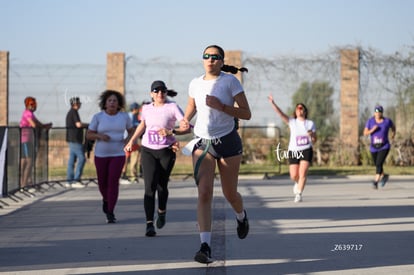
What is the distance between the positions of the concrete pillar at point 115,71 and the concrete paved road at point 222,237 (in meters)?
10.3

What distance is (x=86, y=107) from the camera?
Result: 28.3 meters

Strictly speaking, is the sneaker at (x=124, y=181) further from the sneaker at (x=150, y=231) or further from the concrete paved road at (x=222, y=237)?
the sneaker at (x=150, y=231)

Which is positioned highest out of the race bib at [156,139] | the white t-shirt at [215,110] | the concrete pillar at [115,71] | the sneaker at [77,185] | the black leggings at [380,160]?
the concrete pillar at [115,71]

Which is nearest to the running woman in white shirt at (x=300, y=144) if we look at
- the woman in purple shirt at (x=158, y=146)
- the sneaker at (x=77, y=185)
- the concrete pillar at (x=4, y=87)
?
the woman in purple shirt at (x=158, y=146)

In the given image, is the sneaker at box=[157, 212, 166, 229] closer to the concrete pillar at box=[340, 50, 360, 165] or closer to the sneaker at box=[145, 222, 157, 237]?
the sneaker at box=[145, 222, 157, 237]

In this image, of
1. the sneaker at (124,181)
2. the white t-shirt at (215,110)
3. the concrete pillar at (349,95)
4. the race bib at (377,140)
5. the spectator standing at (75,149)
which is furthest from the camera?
the concrete pillar at (349,95)

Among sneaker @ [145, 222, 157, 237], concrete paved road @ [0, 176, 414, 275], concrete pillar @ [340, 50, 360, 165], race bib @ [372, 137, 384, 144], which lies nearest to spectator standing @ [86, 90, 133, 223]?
concrete paved road @ [0, 176, 414, 275]

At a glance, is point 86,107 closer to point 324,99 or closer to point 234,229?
point 324,99

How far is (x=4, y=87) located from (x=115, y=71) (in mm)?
3177

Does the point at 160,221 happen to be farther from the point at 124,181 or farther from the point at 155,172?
the point at 124,181

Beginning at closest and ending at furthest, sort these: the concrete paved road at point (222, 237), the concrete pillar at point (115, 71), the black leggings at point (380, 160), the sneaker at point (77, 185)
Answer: the concrete paved road at point (222, 237) → the black leggings at point (380, 160) → the sneaker at point (77, 185) → the concrete pillar at point (115, 71)

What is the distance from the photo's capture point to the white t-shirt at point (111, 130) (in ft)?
42.2

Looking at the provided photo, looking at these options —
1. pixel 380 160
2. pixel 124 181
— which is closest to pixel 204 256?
pixel 380 160

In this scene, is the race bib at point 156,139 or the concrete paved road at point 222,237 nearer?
the concrete paved road at point 222,237
